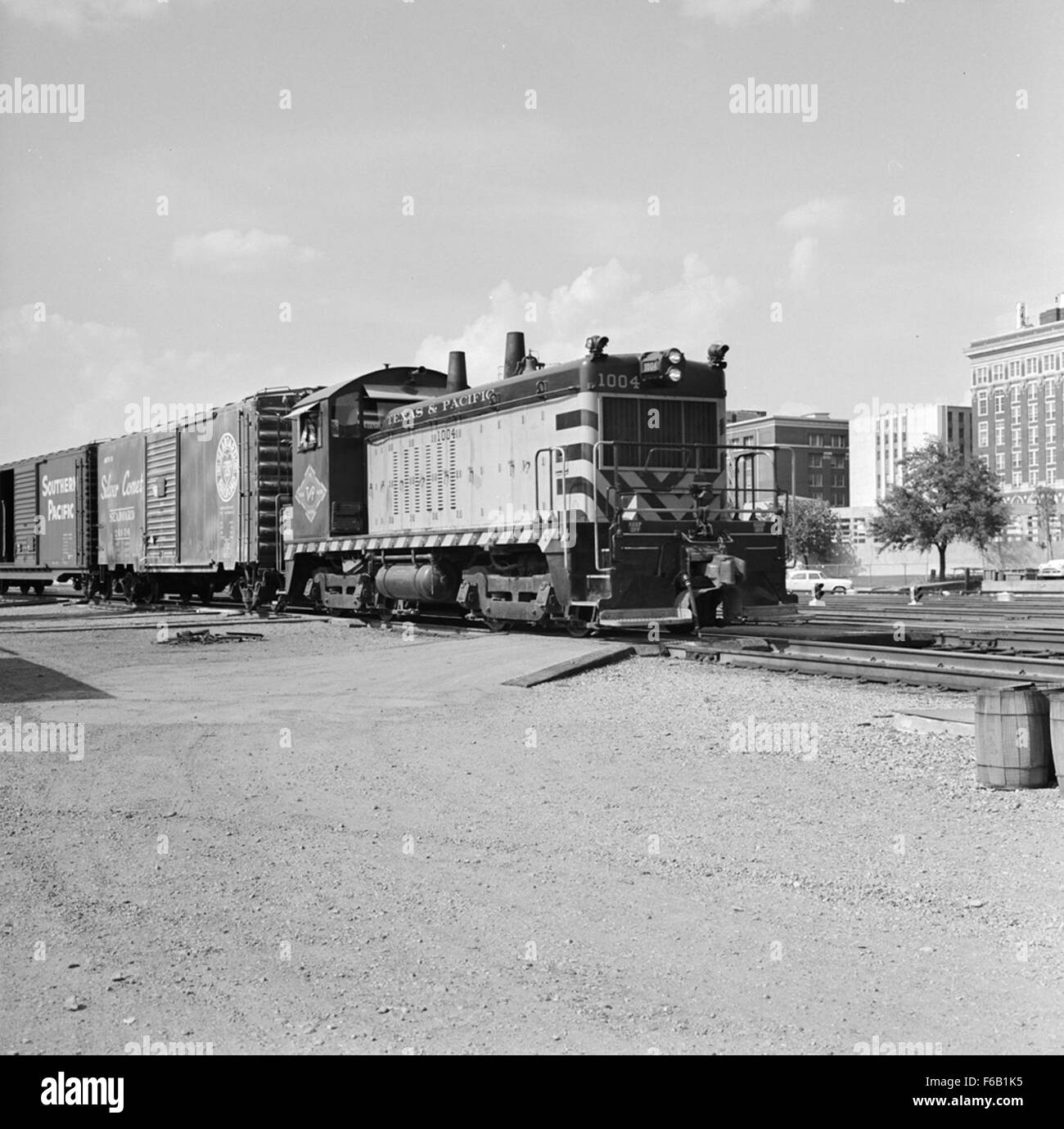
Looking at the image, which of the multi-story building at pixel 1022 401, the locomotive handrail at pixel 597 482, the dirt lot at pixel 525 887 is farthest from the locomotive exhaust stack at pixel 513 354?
the multi-story building at pixel 1022 401

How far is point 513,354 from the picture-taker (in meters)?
19.3

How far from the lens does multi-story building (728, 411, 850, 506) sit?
148500mm

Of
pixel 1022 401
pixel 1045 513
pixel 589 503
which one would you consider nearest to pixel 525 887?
pixel 589 503

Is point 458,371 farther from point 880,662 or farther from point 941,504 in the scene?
point 941,504

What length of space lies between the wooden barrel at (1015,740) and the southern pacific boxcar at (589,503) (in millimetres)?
8189

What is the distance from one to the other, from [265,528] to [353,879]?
19.3 meters

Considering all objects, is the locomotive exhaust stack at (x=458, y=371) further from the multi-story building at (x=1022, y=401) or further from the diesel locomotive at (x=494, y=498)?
the multi-story building at (x=1022, y=401)

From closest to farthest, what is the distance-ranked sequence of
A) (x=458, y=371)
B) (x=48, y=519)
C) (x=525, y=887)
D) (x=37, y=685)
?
(x=525, y=887) → (x=37, y=685) → (x=458, y=371) → (x=48, y=519)

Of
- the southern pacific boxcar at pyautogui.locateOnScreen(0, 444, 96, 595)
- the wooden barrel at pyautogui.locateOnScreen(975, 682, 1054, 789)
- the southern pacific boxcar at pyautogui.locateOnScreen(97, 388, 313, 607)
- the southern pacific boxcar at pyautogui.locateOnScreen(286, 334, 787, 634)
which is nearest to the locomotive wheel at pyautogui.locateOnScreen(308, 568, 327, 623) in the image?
the southern pacific boxcar at pyautogui.locateOnScreen(97, 388, 313, 607)

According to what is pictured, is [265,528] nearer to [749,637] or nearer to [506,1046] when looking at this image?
[749,637]

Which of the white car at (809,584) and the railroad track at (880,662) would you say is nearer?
the railroad track at (880,662)

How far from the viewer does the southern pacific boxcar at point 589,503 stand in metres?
16.2

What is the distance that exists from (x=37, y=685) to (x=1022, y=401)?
125 metres
